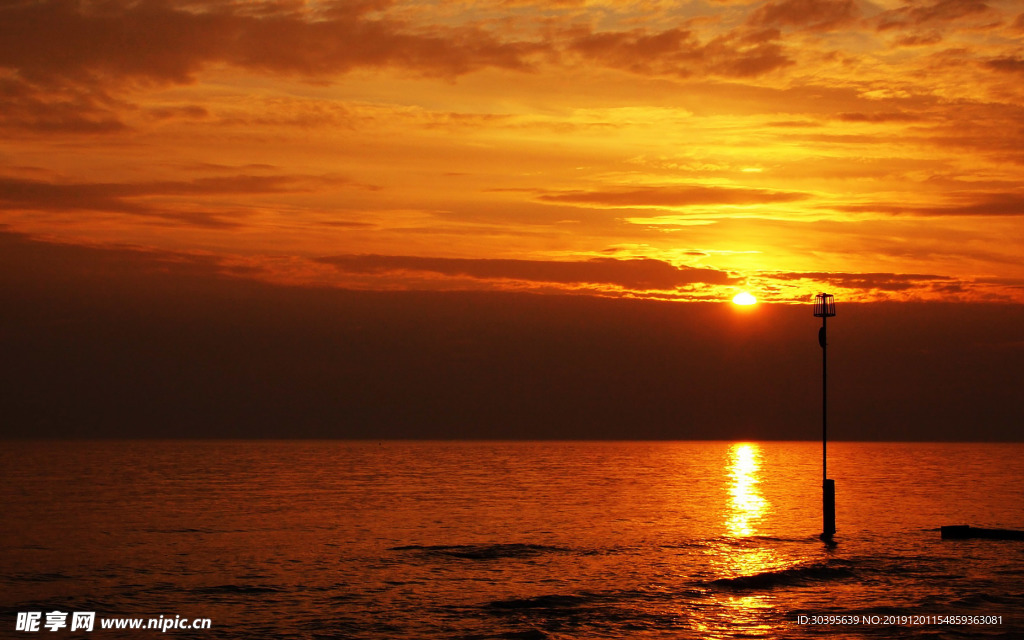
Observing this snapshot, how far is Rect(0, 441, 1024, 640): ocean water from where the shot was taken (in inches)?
1325

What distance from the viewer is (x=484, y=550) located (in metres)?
52.8

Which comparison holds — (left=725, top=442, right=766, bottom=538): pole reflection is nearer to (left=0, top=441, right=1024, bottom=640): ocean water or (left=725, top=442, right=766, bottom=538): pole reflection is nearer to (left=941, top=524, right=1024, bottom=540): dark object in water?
(left=0, top=441, right=1024, bottom=640): ocean water

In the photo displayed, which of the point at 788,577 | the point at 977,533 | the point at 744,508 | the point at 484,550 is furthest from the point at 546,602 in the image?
the point at 744,508

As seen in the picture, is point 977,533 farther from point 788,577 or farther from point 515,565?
point 515,565

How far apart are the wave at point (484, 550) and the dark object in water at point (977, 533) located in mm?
22798

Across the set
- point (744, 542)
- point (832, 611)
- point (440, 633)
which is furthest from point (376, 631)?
point (744, 542)

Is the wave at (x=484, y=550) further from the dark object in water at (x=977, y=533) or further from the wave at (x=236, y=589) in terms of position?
the dark object in water at (x=977, y=533)

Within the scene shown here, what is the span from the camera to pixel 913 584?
39969 mm

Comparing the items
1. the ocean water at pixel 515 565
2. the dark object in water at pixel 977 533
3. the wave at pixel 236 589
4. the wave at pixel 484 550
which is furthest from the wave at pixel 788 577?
the wave at pixel 236 589

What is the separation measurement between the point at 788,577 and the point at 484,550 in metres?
17.1

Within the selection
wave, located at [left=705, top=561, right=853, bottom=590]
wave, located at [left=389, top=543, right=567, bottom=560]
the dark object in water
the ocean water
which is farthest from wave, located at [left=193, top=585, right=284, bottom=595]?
the dark object in water

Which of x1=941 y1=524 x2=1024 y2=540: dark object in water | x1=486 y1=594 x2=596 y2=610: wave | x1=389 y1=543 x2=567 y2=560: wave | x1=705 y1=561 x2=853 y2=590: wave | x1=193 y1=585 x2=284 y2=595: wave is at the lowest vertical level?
x1=193 y1=585 x2=284 y2=595: wave

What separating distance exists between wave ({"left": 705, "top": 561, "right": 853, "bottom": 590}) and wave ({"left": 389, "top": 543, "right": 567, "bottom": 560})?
12309 millimetres

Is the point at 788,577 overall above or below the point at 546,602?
above
